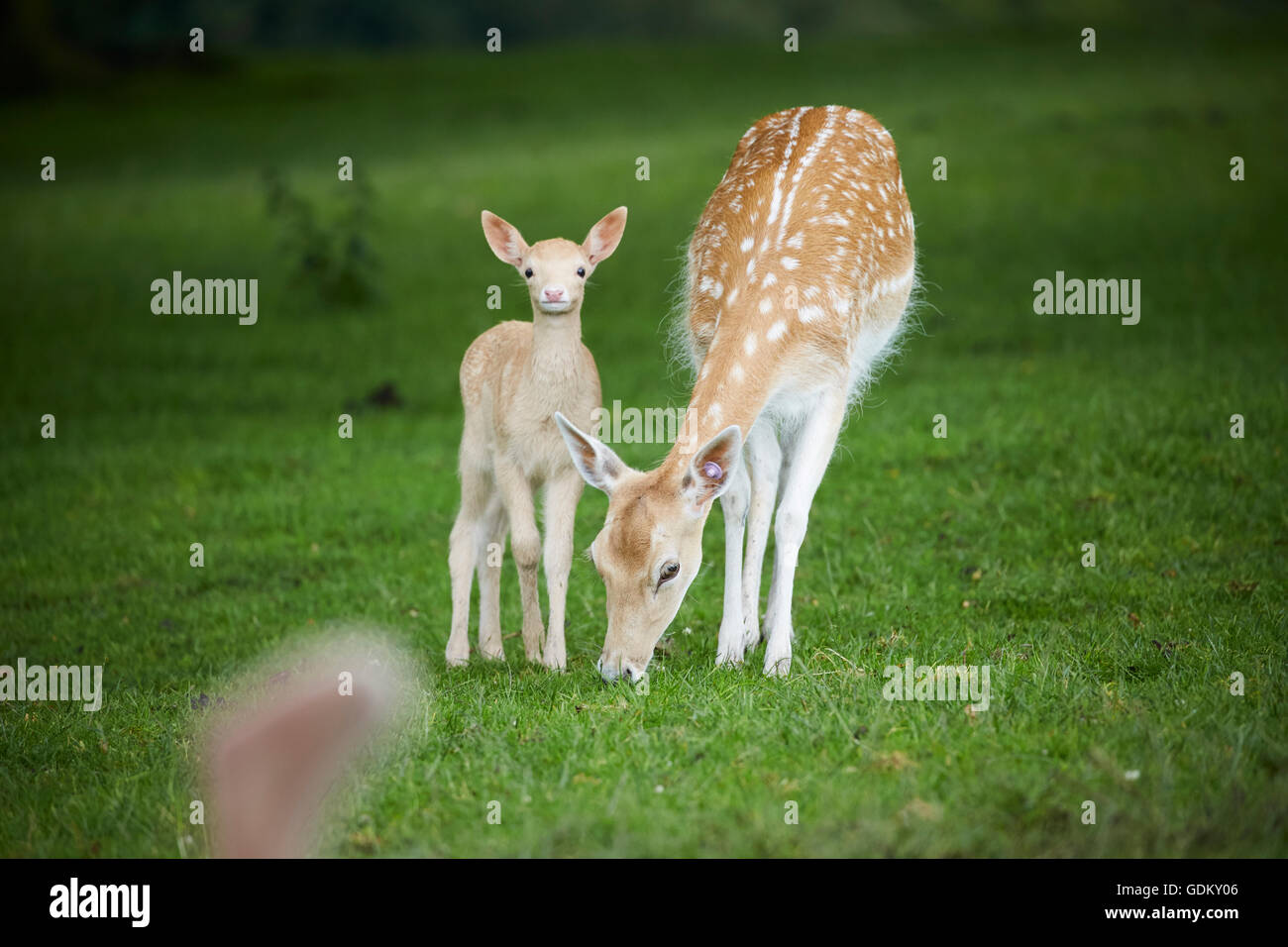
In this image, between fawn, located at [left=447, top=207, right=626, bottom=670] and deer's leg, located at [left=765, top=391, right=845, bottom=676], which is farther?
fawn, located at [left=447, top=207, right=626, bottom=670]

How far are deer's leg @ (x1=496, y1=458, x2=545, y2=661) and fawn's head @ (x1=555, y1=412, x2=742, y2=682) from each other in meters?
1.13

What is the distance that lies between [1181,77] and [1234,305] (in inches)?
680

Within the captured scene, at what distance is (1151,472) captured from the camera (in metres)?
9.73

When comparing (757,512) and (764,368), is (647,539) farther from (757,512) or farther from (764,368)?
(757,512)

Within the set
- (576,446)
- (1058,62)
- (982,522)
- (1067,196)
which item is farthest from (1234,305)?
(1058,62)

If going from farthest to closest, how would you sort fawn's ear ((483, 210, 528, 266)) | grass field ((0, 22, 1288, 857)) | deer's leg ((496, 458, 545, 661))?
1. deer's leg ((496, 458, 545, 661))
2. fawn's ear ((483, 210, 528, 266))
3. grass field ((0, 22, 1288, 857))

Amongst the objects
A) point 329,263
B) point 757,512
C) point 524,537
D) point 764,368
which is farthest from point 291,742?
point 329,263

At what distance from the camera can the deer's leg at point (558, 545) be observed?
713 centimetres

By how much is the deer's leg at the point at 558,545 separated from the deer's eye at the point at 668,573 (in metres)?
1.15

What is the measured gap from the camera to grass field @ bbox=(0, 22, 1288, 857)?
16.7ft

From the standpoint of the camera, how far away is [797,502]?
6832mm

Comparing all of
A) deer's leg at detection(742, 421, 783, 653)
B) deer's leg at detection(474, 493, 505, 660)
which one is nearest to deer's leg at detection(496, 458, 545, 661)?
deer's leg at detection(474, 493, 505, 660)

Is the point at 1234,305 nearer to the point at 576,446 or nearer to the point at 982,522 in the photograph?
the point at 982,522

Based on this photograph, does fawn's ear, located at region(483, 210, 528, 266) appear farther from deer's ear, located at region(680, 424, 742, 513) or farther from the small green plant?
the small green plant
